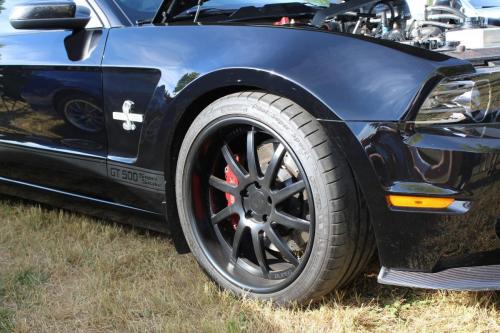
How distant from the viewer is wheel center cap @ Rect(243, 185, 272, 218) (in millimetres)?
2232

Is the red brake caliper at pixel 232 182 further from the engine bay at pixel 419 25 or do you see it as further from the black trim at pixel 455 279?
the engine bay at pixel 419 25

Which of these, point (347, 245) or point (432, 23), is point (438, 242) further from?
point (432, 23)

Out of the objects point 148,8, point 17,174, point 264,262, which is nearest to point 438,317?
point 264,262

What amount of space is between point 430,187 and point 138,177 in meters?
1.23

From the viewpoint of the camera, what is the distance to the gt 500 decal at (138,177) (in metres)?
2.48

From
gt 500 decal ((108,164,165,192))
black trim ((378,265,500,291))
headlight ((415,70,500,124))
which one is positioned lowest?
gt 500 decal ((108,164,165,192))

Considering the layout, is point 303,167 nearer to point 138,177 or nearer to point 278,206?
point 278,206

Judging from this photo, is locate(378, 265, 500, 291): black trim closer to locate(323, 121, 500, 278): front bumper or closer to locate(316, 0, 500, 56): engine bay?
locate(323, 121, 500, 278): front bumper

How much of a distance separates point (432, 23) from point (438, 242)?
4.55 feet

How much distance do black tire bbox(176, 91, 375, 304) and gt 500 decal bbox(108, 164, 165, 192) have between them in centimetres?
11

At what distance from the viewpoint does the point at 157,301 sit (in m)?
2.39

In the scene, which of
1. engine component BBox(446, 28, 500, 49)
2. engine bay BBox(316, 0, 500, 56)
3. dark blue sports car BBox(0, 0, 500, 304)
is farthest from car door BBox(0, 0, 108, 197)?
engine component BBox(446, 28, 500, 49)

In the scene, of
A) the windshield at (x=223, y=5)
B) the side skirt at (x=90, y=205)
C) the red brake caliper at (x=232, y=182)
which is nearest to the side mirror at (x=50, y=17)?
the windshield at (x=223, y=5)

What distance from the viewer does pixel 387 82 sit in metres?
1.88
